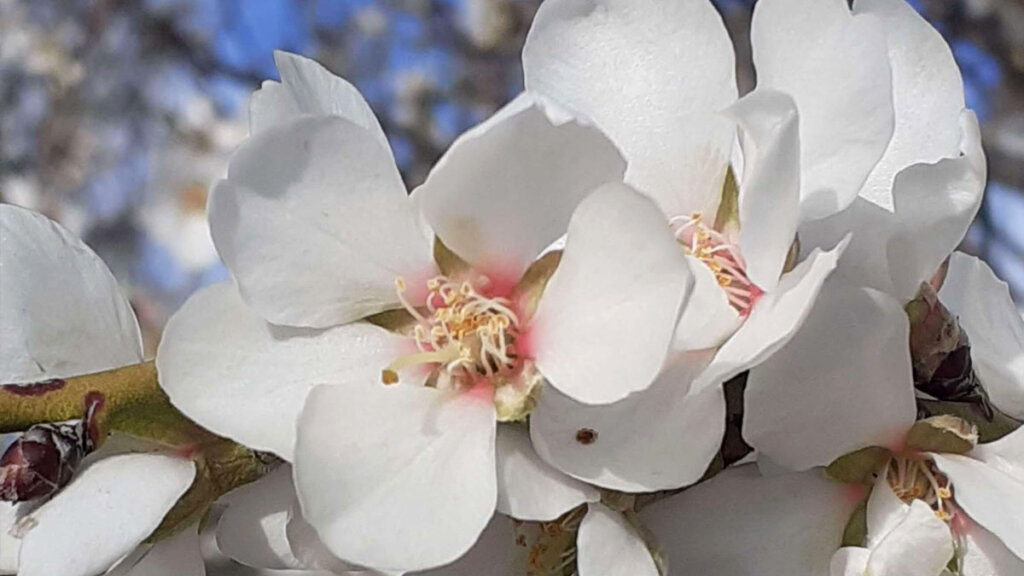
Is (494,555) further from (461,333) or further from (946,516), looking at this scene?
(946,516)

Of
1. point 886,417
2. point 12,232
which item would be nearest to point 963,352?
point 886,417

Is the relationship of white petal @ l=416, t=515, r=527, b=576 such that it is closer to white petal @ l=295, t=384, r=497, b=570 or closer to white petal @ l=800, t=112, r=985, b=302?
white petal @ l=295, t=384, r=497, b=570

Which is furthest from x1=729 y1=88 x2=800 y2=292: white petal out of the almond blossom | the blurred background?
the blurred background

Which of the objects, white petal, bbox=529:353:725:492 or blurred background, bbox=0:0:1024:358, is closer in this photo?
white petal, bbox=529:353:725:492

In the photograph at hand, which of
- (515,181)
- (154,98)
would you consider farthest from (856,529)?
(154,98)

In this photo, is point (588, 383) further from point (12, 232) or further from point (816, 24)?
point (12, 232)

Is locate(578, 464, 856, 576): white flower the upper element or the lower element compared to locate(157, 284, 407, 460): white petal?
lower
